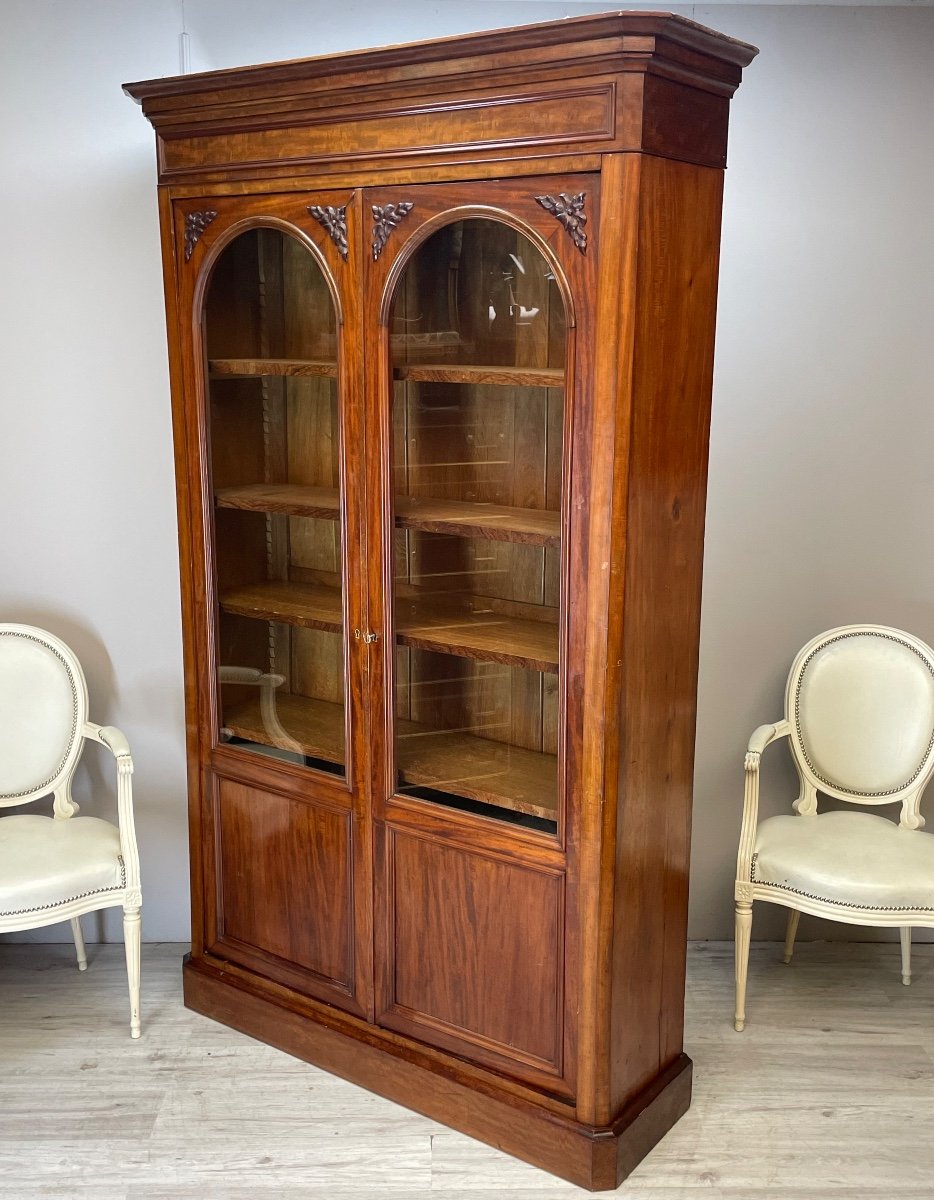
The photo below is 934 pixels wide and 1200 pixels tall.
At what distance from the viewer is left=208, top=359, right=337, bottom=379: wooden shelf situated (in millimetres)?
2654

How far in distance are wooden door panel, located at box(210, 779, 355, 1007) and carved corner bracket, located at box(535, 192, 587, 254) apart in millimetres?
1370

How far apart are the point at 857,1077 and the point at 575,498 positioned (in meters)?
1.60

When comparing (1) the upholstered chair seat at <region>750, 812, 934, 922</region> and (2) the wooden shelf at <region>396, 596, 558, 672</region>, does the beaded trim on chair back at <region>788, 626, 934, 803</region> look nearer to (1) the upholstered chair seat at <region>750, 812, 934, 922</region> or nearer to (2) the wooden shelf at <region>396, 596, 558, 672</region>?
(1) the upholstered chair seat at <region>750, 812, 934, 922</region>

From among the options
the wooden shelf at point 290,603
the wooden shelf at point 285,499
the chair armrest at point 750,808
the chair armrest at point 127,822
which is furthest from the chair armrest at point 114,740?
the chair armrest at point 750,808

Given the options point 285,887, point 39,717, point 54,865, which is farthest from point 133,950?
point 39,717

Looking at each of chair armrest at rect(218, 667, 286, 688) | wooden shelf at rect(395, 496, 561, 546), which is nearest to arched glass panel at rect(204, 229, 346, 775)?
chair armrest at rect(218, 667, 286, 688)

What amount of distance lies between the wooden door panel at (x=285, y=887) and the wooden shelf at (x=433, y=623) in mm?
444

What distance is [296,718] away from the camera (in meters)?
2.89

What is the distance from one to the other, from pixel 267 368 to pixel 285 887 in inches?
48.8

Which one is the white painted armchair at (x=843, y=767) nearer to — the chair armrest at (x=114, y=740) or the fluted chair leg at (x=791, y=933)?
the fluted chair leg at (x=791, y=933)

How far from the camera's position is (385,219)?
95.5 inches

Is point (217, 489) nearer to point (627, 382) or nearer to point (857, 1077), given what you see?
point (627, 382)

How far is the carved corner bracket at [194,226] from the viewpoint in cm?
270

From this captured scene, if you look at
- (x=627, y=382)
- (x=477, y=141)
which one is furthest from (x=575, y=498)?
(x=477, y=141)
